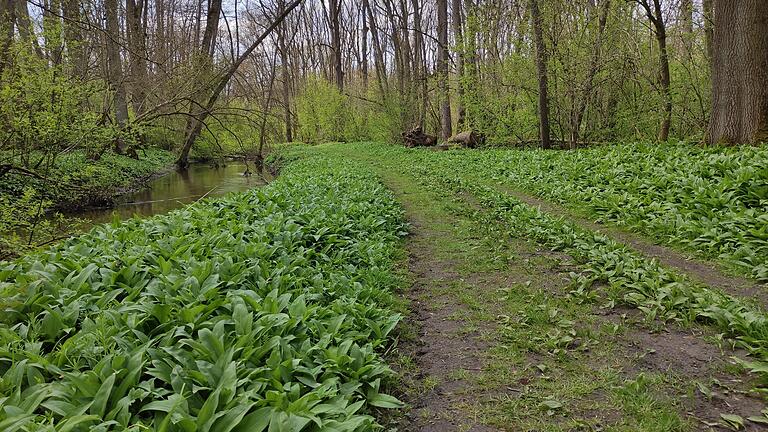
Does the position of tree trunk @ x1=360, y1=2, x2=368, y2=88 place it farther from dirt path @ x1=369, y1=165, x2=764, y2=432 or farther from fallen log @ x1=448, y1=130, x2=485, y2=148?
dirt path @ x1=369, y1=165, x2=764, y2=432

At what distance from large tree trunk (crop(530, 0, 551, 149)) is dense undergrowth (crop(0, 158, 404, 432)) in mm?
10347

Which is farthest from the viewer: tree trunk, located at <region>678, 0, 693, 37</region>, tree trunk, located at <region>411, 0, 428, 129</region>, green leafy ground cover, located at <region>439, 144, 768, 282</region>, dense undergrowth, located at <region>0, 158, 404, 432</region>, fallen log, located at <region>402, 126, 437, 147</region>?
tree trunk, located at <region>411, 0, 428, 129</region>

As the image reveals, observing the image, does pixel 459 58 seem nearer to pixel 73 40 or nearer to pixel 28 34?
pixel 73 40

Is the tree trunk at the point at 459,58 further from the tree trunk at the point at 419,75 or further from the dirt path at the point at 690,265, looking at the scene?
the dirt path at the point at 690,265

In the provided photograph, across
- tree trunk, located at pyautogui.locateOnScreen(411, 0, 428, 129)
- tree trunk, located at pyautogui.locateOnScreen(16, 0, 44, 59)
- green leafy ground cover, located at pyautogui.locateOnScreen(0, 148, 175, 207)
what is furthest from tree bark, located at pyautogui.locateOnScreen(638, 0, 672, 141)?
tree trunk, located at pyautogui.locateOnScreen(411, 0, 428, 129)

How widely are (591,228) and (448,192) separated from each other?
3499mm

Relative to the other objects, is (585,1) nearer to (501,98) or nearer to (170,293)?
(501,98)

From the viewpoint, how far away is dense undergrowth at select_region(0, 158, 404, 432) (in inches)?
80.1

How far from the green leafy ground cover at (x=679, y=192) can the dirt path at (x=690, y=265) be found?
148 mm

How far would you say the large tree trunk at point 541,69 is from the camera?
12633 millimetres

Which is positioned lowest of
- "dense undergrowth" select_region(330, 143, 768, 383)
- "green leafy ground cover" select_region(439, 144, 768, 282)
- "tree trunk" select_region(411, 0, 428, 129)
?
"dense undergrowth" select_region(330, 143, 768, 383)

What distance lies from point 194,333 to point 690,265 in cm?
444

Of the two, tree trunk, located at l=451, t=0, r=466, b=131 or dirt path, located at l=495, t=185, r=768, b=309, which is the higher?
tree trunk, located at l=451, t=0, r=466, b=131

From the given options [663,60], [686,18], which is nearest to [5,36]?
[663,60]
